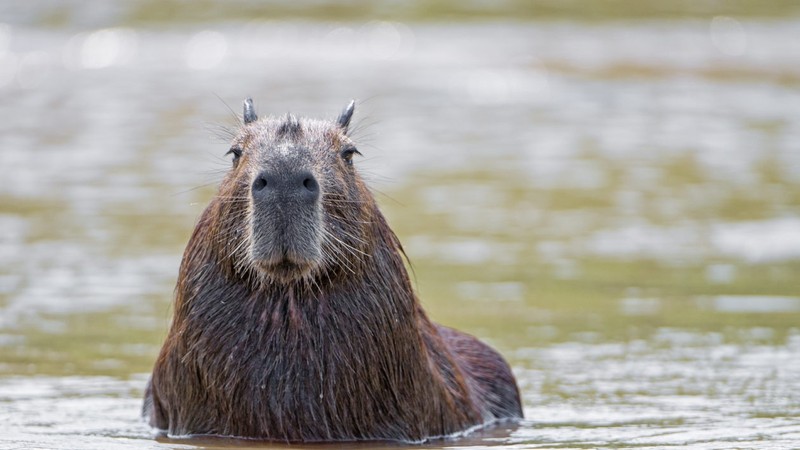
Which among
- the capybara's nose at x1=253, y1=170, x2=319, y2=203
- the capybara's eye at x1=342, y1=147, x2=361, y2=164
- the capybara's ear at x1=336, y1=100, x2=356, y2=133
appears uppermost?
the capybara's ear at x1=336, y1=100, x2=356, y2=133

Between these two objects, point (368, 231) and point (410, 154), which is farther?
point (410, 154)

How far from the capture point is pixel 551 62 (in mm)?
24250

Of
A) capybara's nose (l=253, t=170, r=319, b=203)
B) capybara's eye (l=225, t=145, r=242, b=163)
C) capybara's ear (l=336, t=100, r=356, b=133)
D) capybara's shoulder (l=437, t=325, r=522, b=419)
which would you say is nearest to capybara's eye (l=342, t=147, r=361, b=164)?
capybara's ear (l=336, t=100, r=356, b=133)

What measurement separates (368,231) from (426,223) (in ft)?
21.4

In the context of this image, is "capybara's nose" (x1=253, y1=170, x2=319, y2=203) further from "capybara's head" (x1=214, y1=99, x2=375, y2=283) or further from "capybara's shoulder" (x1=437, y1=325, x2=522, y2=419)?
"capybara's shoulder" (x1=437, y1=325, x2=522, y2=419)

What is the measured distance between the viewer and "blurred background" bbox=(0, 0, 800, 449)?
7848 millimetres

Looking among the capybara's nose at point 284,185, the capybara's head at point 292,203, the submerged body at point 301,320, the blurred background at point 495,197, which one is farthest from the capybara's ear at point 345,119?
the capybara's nose at point 284,185

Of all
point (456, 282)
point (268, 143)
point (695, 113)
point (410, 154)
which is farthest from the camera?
point (695, 113)

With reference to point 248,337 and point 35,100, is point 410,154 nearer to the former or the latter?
point 35,100

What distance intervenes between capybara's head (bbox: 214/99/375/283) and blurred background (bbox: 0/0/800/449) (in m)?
0.63

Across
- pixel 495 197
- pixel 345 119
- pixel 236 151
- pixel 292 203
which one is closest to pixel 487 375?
pixel 345 119

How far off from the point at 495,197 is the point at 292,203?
26.9 ft

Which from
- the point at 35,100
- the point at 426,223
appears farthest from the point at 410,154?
the point at 35,100

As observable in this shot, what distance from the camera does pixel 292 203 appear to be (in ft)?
18.9
